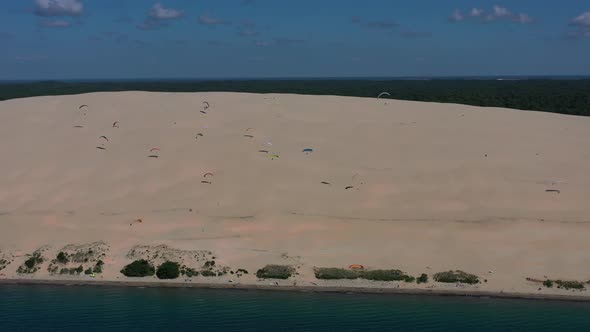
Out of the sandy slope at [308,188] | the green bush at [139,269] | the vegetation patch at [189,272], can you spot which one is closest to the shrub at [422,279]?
the sandy slope at [308,188]

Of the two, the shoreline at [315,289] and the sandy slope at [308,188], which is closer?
the shoreline at [315,289]

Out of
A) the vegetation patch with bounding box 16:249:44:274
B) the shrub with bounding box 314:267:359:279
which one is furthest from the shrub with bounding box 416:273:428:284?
the vegetation patch with bounding box 16:249:44:274

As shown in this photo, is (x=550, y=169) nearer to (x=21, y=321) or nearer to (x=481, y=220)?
(x=481, y=220)

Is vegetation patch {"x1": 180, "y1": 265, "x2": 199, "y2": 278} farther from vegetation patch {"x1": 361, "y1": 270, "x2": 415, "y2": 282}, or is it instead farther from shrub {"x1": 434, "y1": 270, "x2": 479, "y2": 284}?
shrub {"x1": 434, "y1": 270, "x2": 479, "y2": 284}

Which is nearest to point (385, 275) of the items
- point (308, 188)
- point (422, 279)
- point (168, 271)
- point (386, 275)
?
point (386, 275)

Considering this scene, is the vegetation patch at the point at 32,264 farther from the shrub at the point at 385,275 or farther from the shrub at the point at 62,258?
the shrub at the point at 385,275

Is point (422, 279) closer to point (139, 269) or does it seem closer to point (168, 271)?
point (168, 271)

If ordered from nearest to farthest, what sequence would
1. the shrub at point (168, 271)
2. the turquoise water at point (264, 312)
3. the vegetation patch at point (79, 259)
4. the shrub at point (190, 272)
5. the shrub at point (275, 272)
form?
the turquoise water at point (264, 312) → the shrub at point (275, 272) → the shrub at point (168, 271) → the shrub at point (190, 272) → the vegetation patch at point (79, 259)

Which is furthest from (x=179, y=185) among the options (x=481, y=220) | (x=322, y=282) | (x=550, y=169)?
(x=550, y=169)
